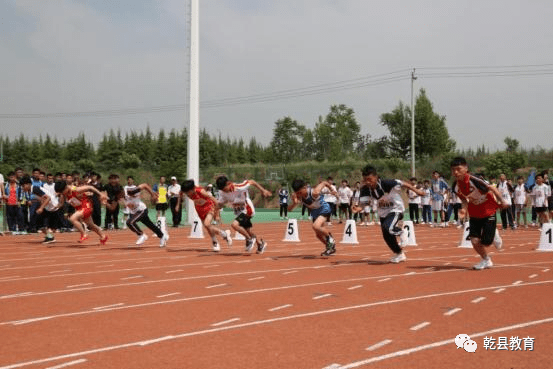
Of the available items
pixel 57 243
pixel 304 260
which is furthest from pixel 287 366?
pixel 57 243

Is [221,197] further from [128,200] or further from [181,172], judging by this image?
[181,172]

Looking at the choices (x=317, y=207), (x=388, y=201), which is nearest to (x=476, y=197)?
(x=388, y=201)

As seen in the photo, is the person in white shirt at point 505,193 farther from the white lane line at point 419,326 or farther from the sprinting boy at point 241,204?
the white lane line at point 419,326

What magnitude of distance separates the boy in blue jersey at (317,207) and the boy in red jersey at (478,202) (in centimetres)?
324

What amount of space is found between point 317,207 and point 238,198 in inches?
78.7

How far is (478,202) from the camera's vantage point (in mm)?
11586

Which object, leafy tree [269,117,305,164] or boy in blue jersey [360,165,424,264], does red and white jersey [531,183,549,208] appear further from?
leafy tree [269,117,305,164]

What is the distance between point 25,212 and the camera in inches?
944

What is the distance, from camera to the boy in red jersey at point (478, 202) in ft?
37.4

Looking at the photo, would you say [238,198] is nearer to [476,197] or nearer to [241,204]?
[241,204]

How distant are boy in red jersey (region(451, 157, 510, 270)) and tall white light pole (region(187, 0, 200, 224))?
19.4 meters

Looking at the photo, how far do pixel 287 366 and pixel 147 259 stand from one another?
31.9 feet

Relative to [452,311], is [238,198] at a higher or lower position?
higher

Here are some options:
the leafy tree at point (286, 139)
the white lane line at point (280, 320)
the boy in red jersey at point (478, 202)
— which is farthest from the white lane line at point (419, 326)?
the leafy tree at point (286, 139)
